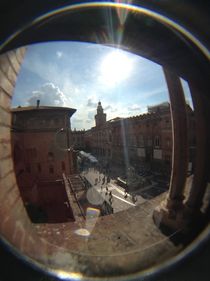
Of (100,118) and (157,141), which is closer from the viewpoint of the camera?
(157,141)

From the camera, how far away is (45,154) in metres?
16.2

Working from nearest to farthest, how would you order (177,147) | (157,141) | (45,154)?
(177,147) → (45,154) → (157,141)

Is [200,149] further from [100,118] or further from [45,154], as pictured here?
[100,118]

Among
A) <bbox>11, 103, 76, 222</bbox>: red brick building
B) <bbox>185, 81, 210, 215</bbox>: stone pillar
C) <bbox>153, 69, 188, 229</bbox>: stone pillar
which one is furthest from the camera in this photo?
<bbox>11, 103, 76, 222</bbox>: red brick building

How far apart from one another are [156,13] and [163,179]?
829 inches

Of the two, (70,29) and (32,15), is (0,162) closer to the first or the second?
(32,15)

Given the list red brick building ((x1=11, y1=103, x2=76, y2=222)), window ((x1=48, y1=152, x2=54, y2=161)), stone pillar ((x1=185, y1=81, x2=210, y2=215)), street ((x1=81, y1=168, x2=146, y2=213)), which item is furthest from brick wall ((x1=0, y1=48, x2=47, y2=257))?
window ((x1=48, y1=152, x2=54, y2=161))

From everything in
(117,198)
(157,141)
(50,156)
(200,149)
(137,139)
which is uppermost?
(137,139)

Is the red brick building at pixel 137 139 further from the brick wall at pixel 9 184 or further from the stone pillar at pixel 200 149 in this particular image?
the brick wall at pixel 9 184

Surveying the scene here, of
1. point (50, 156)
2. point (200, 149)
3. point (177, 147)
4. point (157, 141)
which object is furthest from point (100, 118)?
point (200, 149)

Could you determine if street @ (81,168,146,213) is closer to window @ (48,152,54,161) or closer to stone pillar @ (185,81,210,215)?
window @ (48,152,54,161)

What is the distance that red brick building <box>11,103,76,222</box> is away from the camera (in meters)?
13.2

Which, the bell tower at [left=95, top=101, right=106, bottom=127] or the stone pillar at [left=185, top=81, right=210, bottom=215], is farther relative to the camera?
the bell tower at [left=95, top=101, right=106, bottom=127]

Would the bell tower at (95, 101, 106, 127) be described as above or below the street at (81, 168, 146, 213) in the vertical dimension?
above
